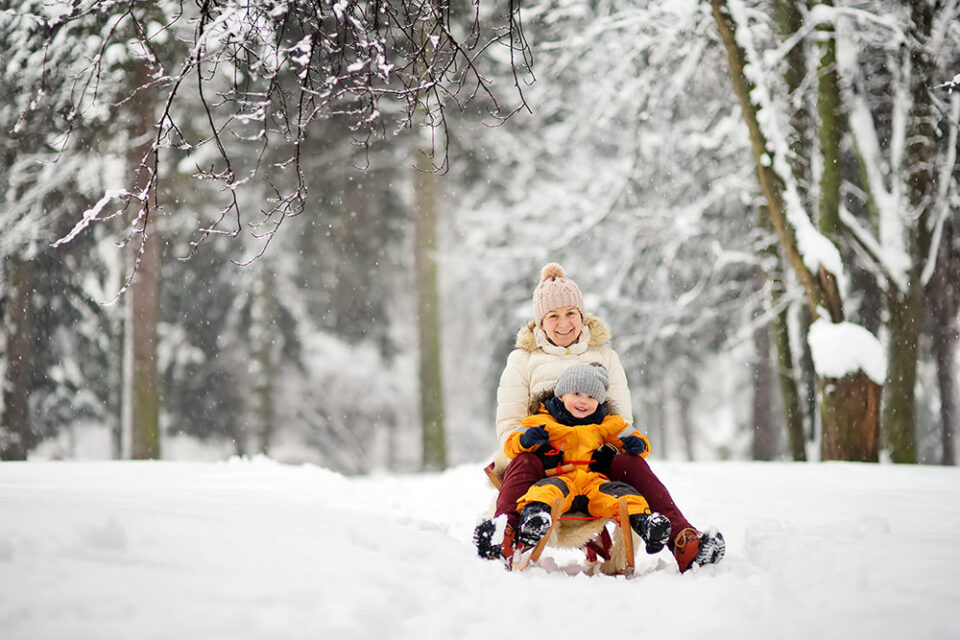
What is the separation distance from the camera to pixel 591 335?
4516 millimetres

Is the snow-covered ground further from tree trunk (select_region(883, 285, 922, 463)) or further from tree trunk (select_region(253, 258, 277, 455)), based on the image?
tree trunk (select_region(253, 258, 277, 455))

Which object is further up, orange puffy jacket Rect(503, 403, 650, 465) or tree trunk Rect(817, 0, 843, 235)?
tree trunk Rect(817, 0, 843, 235)

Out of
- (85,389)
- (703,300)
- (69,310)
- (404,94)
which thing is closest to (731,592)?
(404,94)

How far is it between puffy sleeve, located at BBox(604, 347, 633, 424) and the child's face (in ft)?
1.27

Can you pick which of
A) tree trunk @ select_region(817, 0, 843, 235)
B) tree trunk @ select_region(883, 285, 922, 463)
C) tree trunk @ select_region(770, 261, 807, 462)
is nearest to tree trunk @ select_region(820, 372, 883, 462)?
tree trunk @ select_region(883, 285, 922, 463)

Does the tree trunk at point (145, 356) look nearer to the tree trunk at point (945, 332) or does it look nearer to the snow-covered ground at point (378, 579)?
the snow-covered ground at point (378, 579)

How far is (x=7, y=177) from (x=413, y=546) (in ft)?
29.4

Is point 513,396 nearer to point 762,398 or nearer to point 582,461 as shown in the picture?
point 582,461

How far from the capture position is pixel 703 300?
11.6 m

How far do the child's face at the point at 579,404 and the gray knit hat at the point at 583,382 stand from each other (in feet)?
0.09

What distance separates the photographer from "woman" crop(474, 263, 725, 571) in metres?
3.65

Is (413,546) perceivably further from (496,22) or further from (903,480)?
(496,22)

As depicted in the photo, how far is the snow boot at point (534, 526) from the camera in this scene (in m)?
3.46

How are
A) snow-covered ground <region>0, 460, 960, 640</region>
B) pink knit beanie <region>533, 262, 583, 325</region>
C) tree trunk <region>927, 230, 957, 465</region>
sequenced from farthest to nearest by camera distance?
tree trunk <region>927, 230, 957, 465</region>
pink knit beanie <region>533, 262, 583, 325</region>
snow-covered ground <region>0, 460, 960, 640</region>
